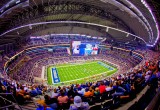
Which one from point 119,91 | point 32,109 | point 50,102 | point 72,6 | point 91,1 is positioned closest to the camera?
point 50,102

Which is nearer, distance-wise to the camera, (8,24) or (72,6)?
(8,24)

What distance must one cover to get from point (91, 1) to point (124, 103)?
106 ft

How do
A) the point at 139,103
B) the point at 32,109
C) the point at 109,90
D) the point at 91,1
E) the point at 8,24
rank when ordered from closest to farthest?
the point at 139,103, the point at 32,109, the point at 109,90, the point at 8,24, the point at 91,1

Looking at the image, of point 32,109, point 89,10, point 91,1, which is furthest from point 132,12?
point 32,109

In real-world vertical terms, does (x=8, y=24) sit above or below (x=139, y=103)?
above

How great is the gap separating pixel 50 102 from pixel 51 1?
31.2 m

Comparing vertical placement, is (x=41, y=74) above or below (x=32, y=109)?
below

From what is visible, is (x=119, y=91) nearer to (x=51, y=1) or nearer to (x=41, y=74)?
(x=51, y=1)

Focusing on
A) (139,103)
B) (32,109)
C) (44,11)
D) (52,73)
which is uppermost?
(44,11)

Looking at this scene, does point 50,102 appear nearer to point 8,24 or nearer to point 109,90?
point 109,90

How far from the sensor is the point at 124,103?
8516 millimetres

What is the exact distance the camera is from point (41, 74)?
4150cm

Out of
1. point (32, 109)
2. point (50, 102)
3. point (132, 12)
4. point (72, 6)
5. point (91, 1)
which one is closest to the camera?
point (50, 102)

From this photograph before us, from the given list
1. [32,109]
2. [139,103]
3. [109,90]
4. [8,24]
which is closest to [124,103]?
[109,90]
